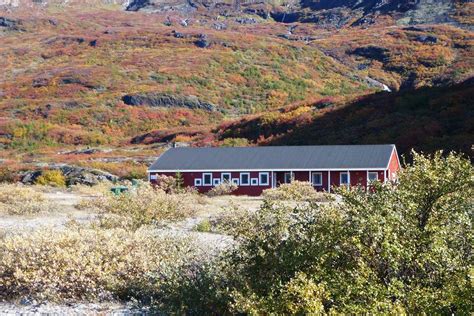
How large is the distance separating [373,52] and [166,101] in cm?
4354

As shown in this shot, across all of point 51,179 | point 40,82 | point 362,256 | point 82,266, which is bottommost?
point 51,179

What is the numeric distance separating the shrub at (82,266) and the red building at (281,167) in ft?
86.0

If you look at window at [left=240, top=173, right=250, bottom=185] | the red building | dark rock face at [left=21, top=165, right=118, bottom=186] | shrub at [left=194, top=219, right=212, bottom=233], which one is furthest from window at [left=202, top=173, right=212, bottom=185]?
shrub at [left=194, top=219, right=212, bottom=233]

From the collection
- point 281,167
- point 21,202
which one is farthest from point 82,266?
point 281,167

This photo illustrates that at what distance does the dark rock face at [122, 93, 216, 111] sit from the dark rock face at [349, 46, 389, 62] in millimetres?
37568

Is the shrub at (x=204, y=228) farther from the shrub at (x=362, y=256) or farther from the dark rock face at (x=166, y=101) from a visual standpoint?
the dark rock face at (x=166, y=101)

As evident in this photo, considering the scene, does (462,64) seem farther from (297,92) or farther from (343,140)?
(343,140)

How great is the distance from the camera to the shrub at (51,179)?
44688 millimetres

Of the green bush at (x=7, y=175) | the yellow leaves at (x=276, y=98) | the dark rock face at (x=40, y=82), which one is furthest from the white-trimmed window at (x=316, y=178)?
the dark rock face at (x=40, y=82)

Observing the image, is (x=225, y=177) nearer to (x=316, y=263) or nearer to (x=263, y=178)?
(x=263, y=178)

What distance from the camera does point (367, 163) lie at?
37188 mm

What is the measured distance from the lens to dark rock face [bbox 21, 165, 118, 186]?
45894 millimetres

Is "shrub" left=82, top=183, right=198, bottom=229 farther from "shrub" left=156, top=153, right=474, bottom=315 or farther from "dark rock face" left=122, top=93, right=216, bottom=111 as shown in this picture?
"dark rock face" left=122, top=93, right=216, bottom=111

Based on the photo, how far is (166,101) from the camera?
90.4 meters
